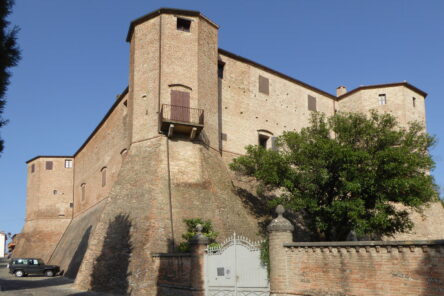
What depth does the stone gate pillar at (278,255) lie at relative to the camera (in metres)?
13.4

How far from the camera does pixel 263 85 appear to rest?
3080 cm

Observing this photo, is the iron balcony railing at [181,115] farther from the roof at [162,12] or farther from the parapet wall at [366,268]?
the parapet wall at [366,268]

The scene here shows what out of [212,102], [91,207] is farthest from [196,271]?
[91,207]

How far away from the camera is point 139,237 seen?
19844 mm

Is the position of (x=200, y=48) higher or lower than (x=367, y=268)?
higher

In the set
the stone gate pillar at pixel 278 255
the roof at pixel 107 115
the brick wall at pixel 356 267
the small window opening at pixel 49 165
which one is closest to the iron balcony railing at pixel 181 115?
the roof at pixel 107 115

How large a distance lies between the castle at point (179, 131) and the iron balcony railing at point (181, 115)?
55 mm

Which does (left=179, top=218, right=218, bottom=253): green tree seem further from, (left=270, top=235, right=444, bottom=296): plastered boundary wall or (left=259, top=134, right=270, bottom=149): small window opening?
(left=259, top=134, right=270, bottom=149): small window opening

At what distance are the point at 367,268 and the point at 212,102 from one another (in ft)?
50.6

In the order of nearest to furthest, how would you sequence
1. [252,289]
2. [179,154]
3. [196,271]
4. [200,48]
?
[252,289] → [196,271] → [179,154] → [200,48]

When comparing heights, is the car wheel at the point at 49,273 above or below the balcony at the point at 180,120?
below

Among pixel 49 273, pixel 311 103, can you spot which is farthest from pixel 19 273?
pixel 311 103

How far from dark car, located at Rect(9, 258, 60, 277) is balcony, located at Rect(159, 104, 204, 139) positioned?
15462mm

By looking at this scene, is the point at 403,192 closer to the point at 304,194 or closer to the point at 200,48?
the point at 304,194
